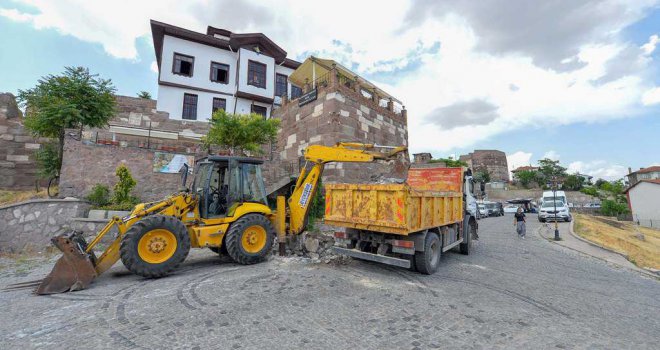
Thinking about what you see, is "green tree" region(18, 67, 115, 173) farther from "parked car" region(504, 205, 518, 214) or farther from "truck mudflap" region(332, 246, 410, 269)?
"parked car" region(504, 205, 518, 214)

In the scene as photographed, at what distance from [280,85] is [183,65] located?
300 inches

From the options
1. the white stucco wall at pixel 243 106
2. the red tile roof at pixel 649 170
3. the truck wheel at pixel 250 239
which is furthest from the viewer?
the red tile roof at pixel 649 170

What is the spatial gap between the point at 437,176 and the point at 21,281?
11247 millimetres

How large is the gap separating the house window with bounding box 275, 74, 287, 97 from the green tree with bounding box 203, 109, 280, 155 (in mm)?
11275

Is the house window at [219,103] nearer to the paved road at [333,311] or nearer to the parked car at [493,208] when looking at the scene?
the paved road at [333,311]

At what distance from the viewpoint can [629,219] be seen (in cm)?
4066

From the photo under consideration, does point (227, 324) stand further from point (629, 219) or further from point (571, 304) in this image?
point (629, 219)

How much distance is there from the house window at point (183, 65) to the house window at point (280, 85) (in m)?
6.68

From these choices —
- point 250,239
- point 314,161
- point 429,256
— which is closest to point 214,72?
point 314,161

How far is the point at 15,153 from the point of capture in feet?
44.2

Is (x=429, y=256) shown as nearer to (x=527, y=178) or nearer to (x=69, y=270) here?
(x=69, y=270)

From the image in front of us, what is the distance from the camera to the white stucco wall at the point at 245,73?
23.0 m

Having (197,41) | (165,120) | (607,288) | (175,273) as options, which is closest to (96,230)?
(175,273)

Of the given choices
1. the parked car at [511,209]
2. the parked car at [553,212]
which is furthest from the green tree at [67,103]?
the parked car at [511,209]
